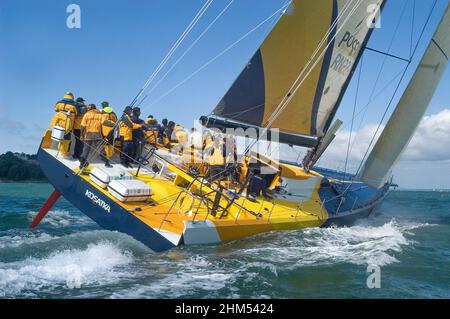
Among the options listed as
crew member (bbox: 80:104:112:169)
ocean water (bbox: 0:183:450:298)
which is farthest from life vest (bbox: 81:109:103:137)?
ocean water (bbox: 0:183:450:298)

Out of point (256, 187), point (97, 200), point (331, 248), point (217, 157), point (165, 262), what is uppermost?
point (217, 157)

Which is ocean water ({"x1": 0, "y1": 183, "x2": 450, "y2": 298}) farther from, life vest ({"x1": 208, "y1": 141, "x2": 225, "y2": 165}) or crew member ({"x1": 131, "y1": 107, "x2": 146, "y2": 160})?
crew member ({"x1": 131, "y1": 107, "x2": 146, "y2": 160})

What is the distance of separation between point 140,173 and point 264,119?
3.99 metres

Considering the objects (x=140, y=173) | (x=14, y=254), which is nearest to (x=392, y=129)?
(x=140, y=173)

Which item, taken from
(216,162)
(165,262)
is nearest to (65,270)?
(165,262)

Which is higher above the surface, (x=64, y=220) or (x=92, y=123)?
(x=92, y=123)

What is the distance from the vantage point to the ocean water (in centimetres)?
573

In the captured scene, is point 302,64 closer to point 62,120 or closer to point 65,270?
point 62,120

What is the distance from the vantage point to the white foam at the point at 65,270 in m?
5.66

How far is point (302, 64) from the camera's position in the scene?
478 inches

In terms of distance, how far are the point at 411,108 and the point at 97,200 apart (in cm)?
990

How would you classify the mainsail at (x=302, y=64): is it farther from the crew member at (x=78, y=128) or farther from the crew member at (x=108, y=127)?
the crew member at (x=78, y=128)

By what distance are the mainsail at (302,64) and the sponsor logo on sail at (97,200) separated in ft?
14.8

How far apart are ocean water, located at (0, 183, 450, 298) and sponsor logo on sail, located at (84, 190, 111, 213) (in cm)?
59
